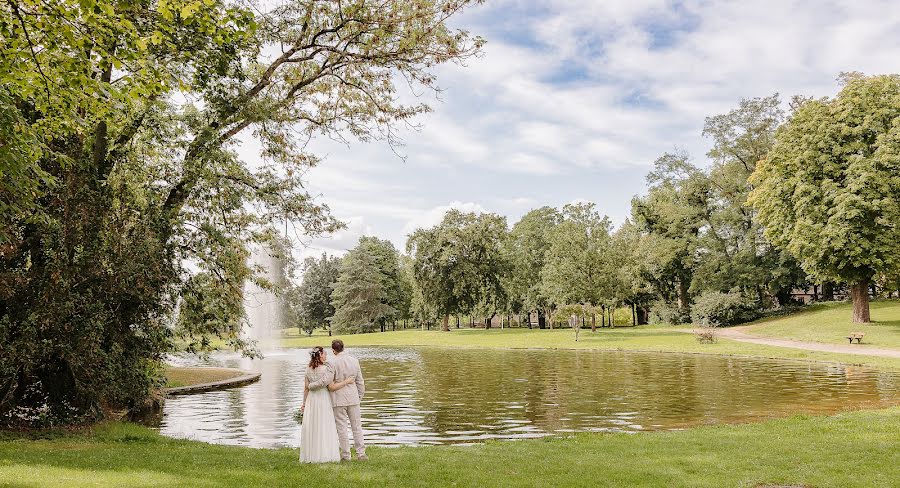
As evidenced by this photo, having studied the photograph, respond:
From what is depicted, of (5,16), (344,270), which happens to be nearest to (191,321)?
(5,16)

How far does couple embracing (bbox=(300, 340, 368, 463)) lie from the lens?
932 centimetres

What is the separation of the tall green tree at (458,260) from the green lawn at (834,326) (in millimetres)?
25925

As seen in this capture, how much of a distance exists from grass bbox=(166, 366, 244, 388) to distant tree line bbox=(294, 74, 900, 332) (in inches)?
1248

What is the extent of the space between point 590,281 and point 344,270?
3722 centimetres

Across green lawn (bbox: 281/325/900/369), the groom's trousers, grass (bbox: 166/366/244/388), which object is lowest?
green lawn (bbox: 281/325/900/369)

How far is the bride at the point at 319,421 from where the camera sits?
929 centimetres

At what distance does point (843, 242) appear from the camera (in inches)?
1400

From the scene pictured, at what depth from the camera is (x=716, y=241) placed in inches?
2281

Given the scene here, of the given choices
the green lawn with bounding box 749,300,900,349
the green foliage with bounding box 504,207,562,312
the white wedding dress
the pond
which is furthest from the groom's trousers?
the green foliage with bounding box 504,207,562,312

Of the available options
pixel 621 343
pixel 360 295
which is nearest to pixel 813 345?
pixel 621 343

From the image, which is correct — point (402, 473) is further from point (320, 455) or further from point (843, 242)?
point (843, 242)

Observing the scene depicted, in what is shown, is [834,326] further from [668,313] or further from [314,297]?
[314,297]

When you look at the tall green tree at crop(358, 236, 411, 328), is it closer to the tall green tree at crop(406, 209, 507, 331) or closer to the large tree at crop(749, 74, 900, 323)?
the tall green tree at crop(406, 209, 507, 331)

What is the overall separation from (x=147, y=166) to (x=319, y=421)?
31.2 ft
